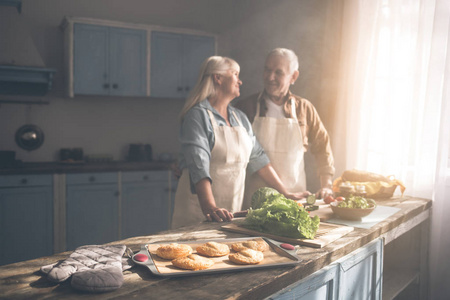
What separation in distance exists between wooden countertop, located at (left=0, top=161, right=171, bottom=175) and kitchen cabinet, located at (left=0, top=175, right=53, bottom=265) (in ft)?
0.19

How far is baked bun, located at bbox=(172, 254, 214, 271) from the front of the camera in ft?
4.23

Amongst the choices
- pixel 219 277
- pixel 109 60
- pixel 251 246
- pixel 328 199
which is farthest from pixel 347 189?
pixel 109 60

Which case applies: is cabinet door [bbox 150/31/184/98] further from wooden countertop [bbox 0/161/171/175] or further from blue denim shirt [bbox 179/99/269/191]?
blue denim shirt [bbox 179/99/269/191]

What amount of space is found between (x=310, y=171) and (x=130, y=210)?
1909 mm

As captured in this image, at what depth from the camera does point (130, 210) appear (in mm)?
4336

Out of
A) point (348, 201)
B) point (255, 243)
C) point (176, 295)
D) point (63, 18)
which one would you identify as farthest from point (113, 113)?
point (176, 295)

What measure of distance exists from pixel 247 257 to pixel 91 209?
3.11m

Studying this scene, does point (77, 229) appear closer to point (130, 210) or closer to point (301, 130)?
point (130, 210)

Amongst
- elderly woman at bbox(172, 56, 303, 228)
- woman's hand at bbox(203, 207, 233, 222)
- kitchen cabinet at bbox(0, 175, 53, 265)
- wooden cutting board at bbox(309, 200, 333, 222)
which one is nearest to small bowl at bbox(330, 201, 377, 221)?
wooden cutting board at bbox(309, 200, 333, 222)

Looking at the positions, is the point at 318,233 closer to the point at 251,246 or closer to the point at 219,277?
the point at 251,246

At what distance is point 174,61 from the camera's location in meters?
4.70

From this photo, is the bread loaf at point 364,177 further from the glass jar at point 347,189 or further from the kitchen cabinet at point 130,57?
the kitchen cabinet at point 130,57

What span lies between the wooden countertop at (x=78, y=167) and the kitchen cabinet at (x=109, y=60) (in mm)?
758

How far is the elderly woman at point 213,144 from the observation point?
224 cm
